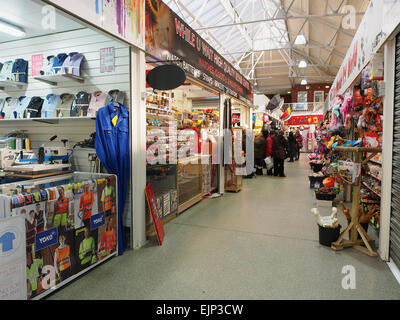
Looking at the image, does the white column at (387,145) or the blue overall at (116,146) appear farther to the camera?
the blue overall at (116,146)

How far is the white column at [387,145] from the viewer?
290 cm

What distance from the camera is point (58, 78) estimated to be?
3932 mm

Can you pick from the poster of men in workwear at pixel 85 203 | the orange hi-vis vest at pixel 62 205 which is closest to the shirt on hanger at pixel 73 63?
the poster of men in workwear at pixel 85 203

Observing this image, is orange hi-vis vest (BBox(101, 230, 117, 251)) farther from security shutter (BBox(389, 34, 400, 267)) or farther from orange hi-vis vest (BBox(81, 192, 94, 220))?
security shutter (BBox(389, 34, 400, 267))

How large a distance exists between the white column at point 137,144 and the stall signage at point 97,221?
53cm

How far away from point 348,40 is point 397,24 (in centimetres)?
1305

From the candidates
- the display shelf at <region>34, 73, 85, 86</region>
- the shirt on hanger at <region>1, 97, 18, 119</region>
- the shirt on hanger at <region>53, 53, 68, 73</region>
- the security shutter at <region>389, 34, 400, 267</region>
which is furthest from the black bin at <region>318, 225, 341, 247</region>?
the shirt on hanger at <region>1, 97, 18, 119</region>

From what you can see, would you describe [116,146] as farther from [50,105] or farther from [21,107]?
[21,107]

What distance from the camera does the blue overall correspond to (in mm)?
3139

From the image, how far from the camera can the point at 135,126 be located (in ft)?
11.2

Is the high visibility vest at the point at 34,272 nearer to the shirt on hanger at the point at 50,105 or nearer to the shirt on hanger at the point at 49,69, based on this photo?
the shirt on hanger at the point at 50,105

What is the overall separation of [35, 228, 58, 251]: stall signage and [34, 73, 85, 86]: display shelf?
2.15 meters
